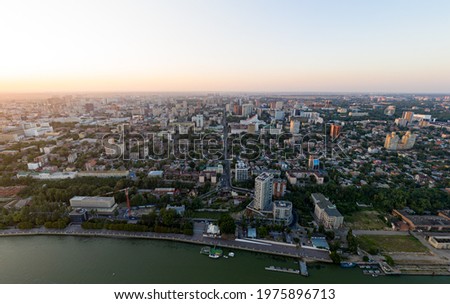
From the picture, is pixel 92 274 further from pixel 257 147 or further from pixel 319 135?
pixel 319 135

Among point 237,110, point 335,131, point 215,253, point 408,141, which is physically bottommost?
point 215,253

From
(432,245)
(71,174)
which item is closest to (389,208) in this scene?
(432,245)

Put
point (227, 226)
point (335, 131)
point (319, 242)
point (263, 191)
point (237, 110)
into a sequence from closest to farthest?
point (319, 242) < point (227, 226) < point (263, 191) < point (335, 131) < point (237, 110)

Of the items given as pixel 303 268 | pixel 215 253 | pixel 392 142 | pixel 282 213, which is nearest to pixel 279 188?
pixel 282 213

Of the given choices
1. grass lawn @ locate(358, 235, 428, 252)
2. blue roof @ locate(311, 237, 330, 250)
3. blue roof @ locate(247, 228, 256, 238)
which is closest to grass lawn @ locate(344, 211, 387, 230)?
grass lawn @ locate(358, 235, 428, 252)

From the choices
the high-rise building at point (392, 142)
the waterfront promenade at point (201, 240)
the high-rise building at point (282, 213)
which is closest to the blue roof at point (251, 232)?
the waterfront promenade at point (201, 240)

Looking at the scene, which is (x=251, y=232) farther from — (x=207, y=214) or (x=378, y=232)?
(x=378, y=232)
